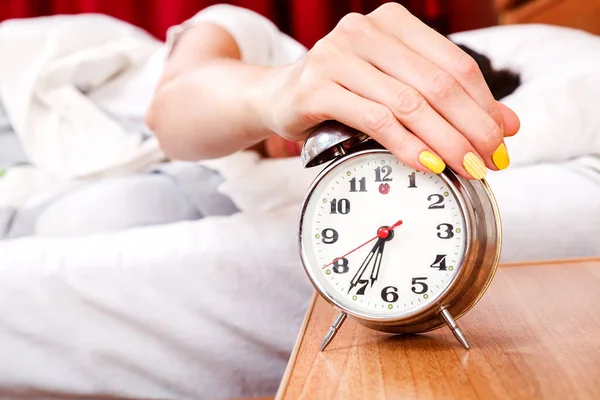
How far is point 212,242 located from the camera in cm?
114

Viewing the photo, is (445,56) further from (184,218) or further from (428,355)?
(184,218)

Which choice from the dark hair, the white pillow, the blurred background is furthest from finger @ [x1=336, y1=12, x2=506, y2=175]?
the blurred background

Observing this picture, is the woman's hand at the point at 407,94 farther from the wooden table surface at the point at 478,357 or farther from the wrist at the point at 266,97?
the wooden table surface at the point at 478,357

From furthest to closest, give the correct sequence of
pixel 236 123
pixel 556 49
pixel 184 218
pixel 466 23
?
pixel 466 23 → pixel 556 49 → pixel 184 218 → pixel 236 123

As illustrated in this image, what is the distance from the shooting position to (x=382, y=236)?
65 centimetres

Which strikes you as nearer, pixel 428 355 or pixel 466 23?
pixel 428 355

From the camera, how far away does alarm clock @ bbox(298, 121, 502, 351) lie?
2.09ft

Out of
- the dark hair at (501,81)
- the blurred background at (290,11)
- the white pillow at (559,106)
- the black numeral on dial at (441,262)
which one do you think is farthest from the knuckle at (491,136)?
the blurred background at (290,11)

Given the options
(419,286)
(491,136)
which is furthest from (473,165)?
(419,286)

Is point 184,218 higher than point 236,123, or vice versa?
point 236,123

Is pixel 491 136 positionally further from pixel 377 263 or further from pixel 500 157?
pixel 377 263

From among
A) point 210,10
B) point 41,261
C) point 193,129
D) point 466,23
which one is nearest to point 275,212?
point 193,129

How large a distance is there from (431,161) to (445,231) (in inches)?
3.3

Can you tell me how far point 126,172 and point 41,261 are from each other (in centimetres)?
41
